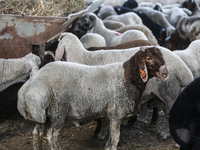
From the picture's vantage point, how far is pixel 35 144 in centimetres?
293

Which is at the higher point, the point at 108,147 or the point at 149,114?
the point at 108,147

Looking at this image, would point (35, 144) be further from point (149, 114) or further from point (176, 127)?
point (149, 114)

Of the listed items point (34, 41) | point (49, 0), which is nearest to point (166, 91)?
point (34, 41)

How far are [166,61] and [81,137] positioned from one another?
5.32 feet

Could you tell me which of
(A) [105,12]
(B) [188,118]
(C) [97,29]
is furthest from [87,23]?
(B) [188,118]

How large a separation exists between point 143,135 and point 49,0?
11.0ft

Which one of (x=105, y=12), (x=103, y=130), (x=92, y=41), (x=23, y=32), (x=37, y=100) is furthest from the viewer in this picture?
(x=105, y=12)

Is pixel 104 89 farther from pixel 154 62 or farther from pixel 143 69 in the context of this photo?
pixel 154 62

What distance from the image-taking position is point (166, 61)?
3.52m

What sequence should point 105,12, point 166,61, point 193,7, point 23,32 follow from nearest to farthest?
point 166,61, point 23,32, point 105,12, point 193,7

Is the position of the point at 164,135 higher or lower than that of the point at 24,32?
lower

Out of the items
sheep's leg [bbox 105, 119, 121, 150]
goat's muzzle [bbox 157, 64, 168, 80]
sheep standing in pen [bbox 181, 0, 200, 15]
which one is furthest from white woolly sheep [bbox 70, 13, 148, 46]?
sheep standing in pen [bbox 181, 0, 200, 15]

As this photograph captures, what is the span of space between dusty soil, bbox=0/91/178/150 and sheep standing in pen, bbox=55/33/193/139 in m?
0.27

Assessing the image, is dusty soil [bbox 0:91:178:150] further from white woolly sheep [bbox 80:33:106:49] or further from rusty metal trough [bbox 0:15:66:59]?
white woolly sheep [bbox 80:33:106:49]
